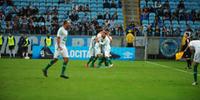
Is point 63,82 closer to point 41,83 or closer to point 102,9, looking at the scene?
point 41,83

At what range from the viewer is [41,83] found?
16469mm

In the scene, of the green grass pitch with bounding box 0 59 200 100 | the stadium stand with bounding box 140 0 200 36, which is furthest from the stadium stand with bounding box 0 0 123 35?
the green grass pitch with bounding box 0 59 200 100

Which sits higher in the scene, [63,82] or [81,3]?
[81,3]

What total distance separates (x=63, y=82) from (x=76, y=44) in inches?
859

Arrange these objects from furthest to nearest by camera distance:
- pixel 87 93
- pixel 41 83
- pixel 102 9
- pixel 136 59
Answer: pixel 102 9 → pixel 136 59 → pixel 41 83 → pixel 87 93

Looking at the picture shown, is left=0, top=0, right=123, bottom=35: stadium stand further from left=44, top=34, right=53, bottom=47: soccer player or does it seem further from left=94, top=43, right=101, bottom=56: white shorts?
left=94, top=43, right=101, bottom=56: white shorts

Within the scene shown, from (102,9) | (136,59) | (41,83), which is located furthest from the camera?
(102,9)

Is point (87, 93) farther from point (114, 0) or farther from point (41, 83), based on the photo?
point (114, 0)

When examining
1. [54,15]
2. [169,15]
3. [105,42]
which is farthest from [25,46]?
[169,15]

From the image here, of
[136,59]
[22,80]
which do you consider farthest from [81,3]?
[22,80]

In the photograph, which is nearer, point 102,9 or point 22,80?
point 22,80

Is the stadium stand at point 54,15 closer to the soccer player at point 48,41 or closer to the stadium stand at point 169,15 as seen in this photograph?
the soccer player at point 48,41

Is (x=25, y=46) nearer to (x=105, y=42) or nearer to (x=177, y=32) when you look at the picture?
(x=105, y=42)

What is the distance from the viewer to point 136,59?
3775 centimetres
